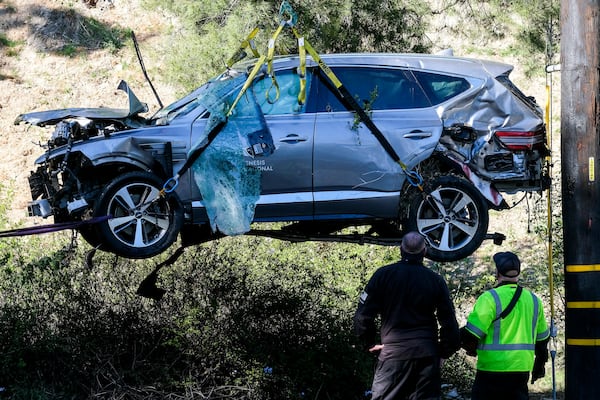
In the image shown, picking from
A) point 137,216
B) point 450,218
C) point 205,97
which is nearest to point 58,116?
point 137,216

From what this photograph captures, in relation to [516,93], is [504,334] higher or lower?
lower

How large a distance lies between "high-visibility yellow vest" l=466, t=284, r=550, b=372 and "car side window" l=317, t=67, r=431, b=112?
2.28m

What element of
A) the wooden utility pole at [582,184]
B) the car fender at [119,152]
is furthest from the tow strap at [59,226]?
the wooden utility pole at [582,184]

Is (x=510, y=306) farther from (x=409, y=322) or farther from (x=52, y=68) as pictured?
(x=52, y=68)

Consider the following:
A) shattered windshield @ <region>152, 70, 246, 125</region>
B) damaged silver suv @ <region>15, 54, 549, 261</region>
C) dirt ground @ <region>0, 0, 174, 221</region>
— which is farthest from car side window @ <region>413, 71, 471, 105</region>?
dirt ground @ <region>0, 0, 174, 221</region>

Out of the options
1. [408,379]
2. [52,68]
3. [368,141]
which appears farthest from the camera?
[52,68]

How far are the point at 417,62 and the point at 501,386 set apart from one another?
3202 millimetres

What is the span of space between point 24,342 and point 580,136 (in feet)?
24.6

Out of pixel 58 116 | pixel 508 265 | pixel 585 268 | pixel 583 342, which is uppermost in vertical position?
pixel 58 116

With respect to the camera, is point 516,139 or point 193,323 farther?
point 193,323

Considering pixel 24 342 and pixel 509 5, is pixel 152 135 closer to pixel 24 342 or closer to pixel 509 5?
pixel 24 342

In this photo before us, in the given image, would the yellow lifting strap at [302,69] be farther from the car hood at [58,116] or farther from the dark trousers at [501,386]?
the dark trousers at [501,386]

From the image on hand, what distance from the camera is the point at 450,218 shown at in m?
8.51

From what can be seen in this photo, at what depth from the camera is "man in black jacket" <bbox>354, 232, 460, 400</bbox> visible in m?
6.90
